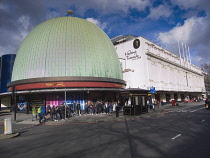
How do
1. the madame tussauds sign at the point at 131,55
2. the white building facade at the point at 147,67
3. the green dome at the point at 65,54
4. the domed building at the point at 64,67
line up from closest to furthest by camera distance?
the domed building at the point at 64,67 < the green dome at the point at 65,54 < the white building facade at the point at 147,67 < the madame tussauds sign at the point at 131,55

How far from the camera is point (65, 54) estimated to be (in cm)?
3148

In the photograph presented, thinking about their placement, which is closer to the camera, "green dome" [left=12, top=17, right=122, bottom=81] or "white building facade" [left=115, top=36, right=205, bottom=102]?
"green dome" [left=12, top=17, right=122, bottom=81]

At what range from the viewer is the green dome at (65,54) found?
101 feet

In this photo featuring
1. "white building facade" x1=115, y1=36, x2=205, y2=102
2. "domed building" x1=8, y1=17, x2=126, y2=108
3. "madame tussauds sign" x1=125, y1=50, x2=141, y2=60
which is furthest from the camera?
"madame tussauds sign" x1=125, y1=50, x2=141, y2=60

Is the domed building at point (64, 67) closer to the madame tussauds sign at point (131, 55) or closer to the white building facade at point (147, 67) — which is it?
the white building facade at point (147, 67)

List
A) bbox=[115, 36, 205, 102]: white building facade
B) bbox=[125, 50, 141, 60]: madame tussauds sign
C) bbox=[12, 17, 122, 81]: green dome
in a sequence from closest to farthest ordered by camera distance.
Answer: bbox=[12, 17, 122, 81]: green dome → bbox=[115, 36, 205, 102]: white building facade → bbox=[125, 50, 141, 60]: madame tussauds sign

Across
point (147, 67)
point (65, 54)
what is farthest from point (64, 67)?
point (147, 67)

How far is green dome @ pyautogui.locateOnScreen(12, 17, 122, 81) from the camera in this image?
3083cm

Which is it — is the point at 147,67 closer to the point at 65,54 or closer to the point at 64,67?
the point at 65,54

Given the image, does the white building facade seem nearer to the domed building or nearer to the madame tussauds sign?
the madame tussauds sign

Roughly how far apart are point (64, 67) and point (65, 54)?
9.40 feet

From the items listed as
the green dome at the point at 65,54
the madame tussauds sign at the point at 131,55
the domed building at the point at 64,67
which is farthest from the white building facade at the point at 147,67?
the domed building at the point at 64,67

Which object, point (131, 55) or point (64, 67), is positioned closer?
point (64, 67)

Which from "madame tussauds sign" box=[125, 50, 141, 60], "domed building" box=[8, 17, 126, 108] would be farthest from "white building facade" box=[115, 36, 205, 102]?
"domed building" box=[8, 17, 126, 108]
